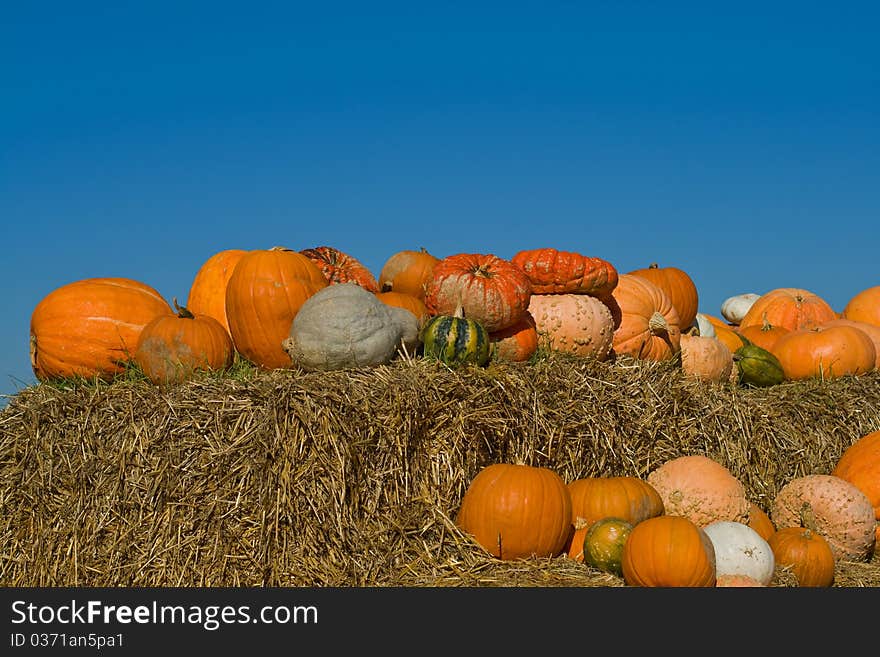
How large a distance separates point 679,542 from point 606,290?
279cm

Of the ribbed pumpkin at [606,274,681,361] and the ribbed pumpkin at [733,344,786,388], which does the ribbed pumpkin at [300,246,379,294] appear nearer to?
the ribbed pumpkin at [606,274,681,361]

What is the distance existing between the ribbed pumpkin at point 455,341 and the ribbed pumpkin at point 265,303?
0.92 metres

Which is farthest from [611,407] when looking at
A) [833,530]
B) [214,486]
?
[214,486]

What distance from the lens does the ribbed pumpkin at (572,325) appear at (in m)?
6.79

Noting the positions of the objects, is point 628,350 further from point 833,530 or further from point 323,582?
point 323,582

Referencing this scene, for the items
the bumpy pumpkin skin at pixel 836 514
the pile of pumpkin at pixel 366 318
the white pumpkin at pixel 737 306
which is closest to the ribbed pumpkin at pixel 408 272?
the pile of pumpkin at pixel 366 318

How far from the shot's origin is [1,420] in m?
5.91

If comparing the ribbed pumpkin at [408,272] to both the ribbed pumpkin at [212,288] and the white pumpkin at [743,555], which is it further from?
the white pumpkin at [743,555]

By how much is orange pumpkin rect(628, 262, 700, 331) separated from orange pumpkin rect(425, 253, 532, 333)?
2.10 metres

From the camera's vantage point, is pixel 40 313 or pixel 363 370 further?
pixel 40 313

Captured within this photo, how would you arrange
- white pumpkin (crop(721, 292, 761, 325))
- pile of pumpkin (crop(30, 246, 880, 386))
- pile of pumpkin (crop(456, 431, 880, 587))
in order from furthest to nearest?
white pumpkin (crop(721, 292, 761, 325)), pile of pumpkin (crop(30, 246, 880, 386)), pile of pumpkin (crop(456, 431, 880, 587))

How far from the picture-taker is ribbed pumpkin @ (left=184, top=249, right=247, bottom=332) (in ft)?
23.2

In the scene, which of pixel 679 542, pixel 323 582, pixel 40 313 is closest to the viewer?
pixel 679 542

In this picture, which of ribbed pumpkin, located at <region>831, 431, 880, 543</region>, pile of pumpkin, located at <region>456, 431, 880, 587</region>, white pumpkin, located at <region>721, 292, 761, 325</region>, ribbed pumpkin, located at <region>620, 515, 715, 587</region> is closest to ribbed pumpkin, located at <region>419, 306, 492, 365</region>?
pile of pumpkin, located at <region>456, 431, 880, 587</region>
